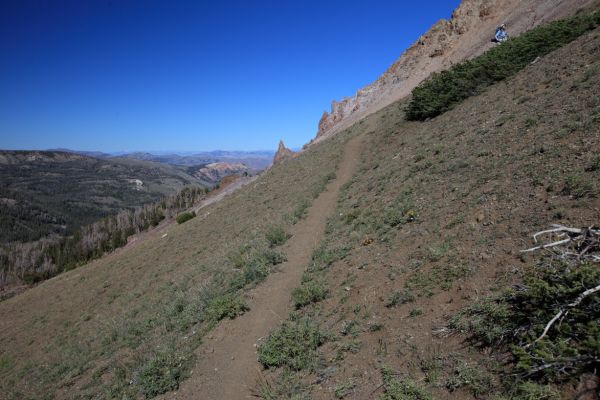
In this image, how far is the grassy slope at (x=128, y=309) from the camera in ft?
39.2

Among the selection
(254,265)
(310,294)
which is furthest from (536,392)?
(254,265)

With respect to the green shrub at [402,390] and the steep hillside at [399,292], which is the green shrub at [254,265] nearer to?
the steep hillside at [399,292]

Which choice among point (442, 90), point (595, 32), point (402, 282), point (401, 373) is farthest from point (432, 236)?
point (442, 90)

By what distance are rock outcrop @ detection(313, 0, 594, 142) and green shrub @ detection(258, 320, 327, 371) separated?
41694 millimetres

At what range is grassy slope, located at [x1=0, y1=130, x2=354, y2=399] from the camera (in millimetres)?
11945

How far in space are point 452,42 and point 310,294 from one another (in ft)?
177

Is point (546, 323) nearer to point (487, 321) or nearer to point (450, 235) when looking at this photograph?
point (487, 321)

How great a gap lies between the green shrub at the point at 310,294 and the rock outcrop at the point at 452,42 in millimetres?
40052

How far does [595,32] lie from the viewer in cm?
1873

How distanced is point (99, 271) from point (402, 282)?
1521 inches

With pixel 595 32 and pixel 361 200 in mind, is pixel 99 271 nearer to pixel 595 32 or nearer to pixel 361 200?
pixel 361 200

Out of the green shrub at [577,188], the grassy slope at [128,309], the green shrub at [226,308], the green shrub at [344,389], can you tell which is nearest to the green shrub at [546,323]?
the green shrub at [344,389]

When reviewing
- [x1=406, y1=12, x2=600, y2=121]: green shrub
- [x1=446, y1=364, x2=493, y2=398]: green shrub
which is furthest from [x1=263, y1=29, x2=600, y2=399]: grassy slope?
[x1=406, y1=12, x2=600, y2=121]: green shrub

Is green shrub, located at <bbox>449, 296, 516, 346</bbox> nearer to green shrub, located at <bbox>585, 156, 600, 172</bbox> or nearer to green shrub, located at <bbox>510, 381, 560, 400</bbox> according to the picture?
green shrub, located at <bbox>510, 381, 560, 400</bbox>
